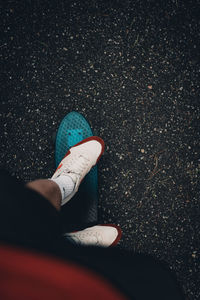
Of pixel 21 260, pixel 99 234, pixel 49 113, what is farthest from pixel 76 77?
pixel 21 260

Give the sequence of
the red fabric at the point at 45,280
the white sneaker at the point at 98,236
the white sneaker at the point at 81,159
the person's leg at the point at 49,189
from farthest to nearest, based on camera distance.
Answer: the white sneaker at the point at 81,159 < the white sneaker at the point at 98,236 < the person's leg at the point at 49,189 < the red fabric at the point at 45,280

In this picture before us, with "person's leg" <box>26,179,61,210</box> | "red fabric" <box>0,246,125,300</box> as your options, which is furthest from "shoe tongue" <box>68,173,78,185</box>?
"red fabric" <box>0,246,125,300</box>

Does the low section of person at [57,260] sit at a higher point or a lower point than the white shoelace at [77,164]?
lower

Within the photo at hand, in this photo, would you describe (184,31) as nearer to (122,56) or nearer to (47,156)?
(122,56)

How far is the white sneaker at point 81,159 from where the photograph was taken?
1163mm

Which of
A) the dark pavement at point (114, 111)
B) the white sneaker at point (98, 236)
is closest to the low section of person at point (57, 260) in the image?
the white sneaker at point (98, 236)

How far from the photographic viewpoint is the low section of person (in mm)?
576

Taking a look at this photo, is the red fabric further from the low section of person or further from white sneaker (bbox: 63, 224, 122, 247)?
white sneaker (bbox: 63, 224, 122, 247)

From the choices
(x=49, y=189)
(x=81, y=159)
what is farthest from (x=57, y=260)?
(x=81, y=159)

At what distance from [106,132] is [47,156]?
1.10 feet

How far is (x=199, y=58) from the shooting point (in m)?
1.29

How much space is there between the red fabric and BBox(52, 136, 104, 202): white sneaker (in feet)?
1.84

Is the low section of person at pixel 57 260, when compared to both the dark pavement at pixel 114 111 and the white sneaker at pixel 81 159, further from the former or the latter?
the dark pavement at pixel 114 111

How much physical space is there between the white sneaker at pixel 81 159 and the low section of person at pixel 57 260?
0.03 ft
